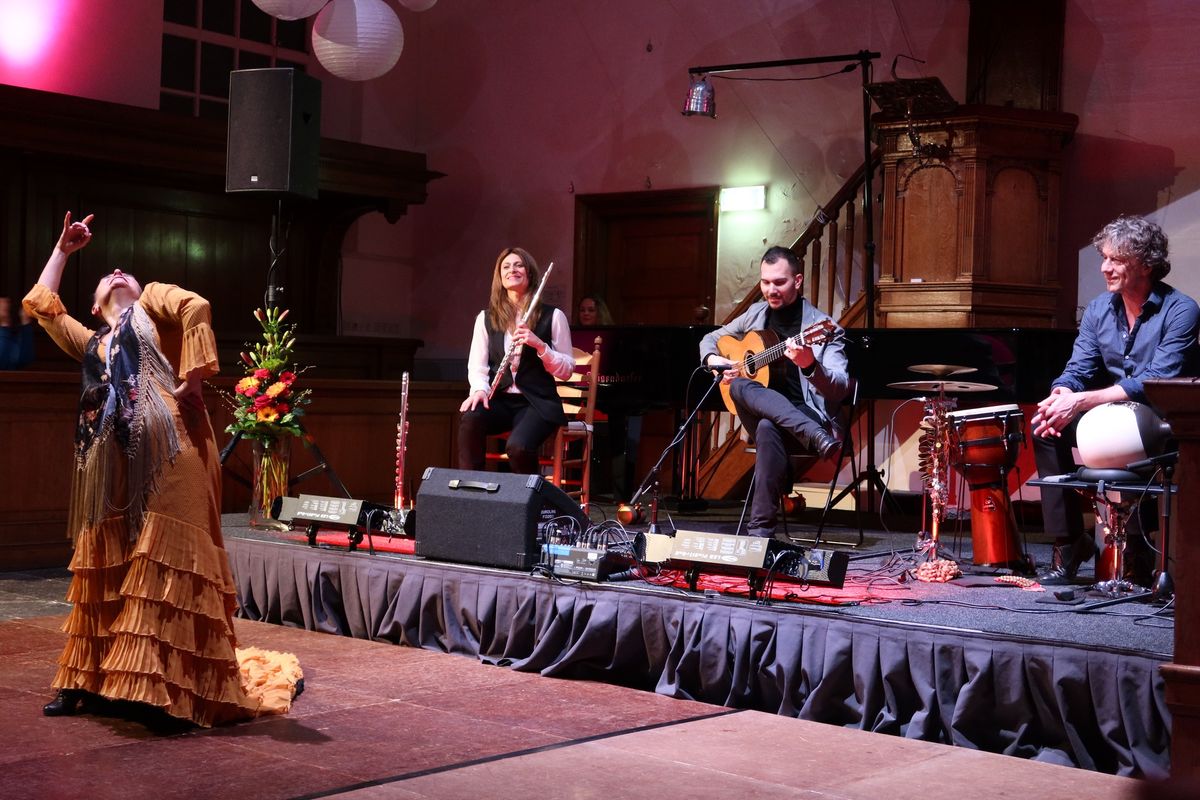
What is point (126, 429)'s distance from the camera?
144 inches

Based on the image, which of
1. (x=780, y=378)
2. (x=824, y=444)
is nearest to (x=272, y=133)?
(x=780, y=378)

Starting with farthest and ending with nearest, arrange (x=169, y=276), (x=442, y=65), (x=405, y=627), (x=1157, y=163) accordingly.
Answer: (x=442, y=65) → (x=169, y=276) → (x=1157, y=163) → (x=405, y=627)

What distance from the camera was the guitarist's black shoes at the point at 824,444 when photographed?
510 cm

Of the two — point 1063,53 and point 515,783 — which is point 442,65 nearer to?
point 1063,53

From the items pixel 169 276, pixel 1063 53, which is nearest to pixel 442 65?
pixel 169 276

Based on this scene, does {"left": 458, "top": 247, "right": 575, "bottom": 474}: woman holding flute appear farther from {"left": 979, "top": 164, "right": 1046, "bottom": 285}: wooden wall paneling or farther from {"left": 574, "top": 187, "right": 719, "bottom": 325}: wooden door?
{"left": 574, "top": 187, "right": 719, "bottom": 325}: wooden door

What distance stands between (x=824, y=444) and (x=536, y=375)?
150 centimetres

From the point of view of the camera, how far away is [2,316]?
22.1 ft

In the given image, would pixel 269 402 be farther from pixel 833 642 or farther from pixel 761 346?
pixel 833 642

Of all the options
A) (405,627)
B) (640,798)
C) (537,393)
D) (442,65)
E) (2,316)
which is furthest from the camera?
(442,65)

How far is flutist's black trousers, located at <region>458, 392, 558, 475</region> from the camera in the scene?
19.4ft

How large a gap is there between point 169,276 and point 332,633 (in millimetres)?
5928

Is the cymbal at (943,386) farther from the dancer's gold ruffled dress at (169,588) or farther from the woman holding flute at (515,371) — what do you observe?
the dancer's gold ruffled dress at (169,588)

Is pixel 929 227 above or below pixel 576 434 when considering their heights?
above
